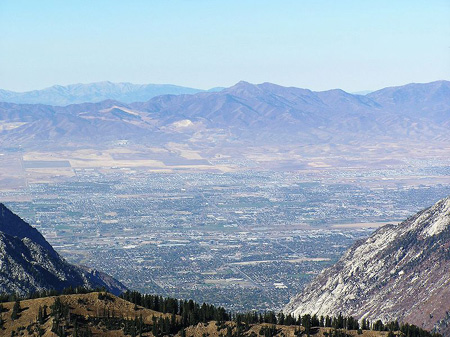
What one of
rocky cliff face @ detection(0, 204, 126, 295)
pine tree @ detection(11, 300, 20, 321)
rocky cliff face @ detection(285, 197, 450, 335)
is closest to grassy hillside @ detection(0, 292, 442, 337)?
pine tree @ detection(11, 300, 20, 321)

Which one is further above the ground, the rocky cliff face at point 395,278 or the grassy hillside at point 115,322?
the grassy hillside at point 115,322

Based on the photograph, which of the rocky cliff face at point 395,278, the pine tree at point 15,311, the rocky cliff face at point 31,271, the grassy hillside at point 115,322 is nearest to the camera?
the grassy hillside at point 115,322

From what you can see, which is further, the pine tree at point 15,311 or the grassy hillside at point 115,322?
the pine tree at point 15,311

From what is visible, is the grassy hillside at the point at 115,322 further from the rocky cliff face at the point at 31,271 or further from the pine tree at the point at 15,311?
the rocky cliff face at the point at 31,271

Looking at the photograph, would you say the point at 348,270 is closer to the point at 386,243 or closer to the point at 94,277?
the point at 386,243

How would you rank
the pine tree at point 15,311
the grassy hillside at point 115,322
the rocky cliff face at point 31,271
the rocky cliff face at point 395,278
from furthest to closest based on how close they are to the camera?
the rocky cliff face at point 395,278
the rocky cliff face at point 31,271
the pine tree at point 15,311
the grassy hillside at point 115,322

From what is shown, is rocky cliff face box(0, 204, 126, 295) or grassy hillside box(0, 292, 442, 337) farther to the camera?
rocky cliff face box(0, 204, 126, 295)

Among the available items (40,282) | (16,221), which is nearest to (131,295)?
(40,282)

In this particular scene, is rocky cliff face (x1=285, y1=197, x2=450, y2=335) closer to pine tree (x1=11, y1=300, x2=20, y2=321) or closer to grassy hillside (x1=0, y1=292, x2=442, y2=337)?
grassy hillside (x1=0, y1=292, x2=442, y2=337)

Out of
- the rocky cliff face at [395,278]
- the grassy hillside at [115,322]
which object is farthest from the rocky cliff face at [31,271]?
the rocky cliff face at [395,278]
